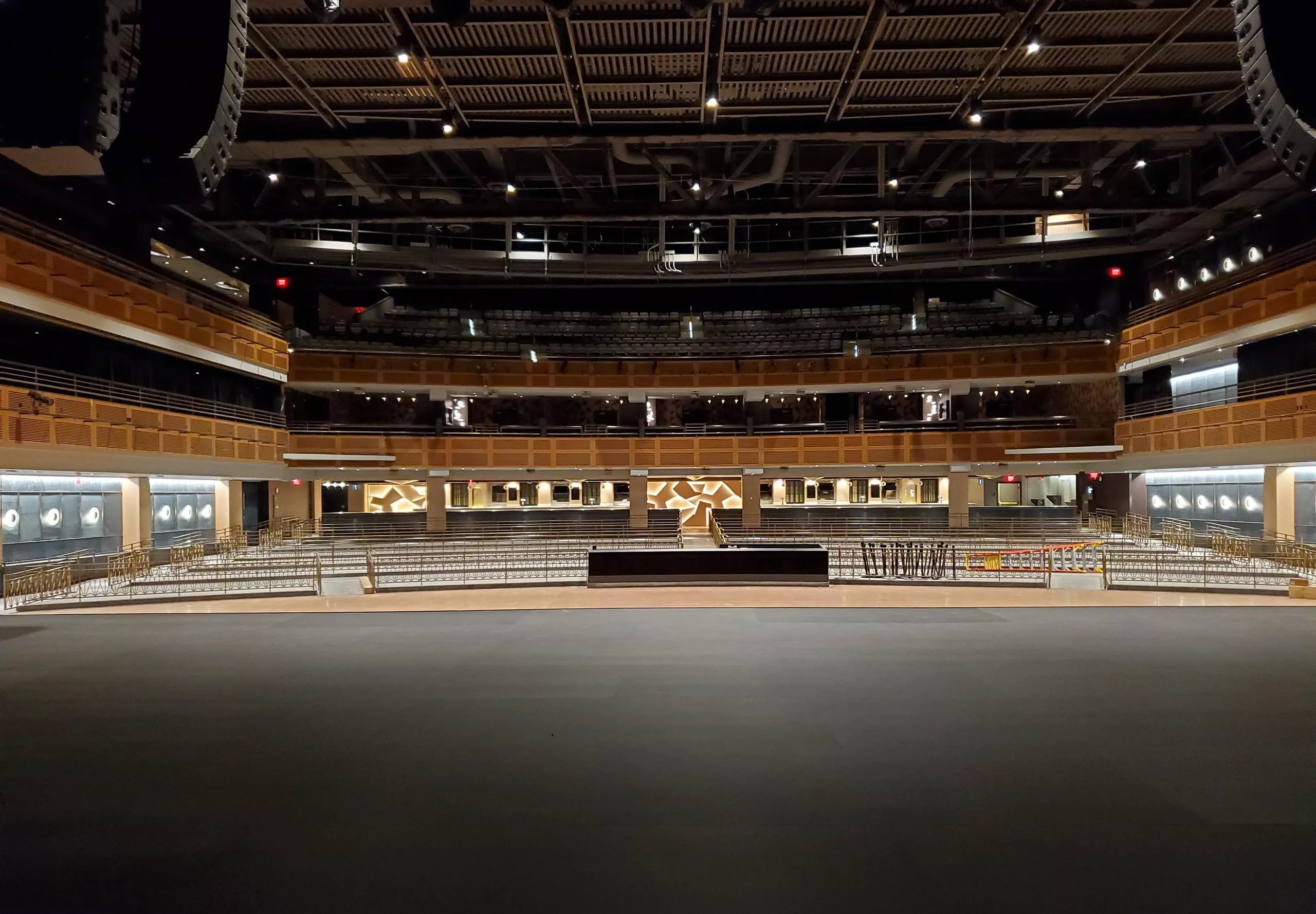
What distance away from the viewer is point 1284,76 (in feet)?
13.8

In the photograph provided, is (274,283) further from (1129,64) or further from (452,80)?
(1129,64)

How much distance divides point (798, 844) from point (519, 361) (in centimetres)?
2555

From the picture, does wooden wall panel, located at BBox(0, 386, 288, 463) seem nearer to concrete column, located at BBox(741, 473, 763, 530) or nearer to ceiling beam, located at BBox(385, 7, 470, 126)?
ceiling beam, located at BBox(385, 7, 470, 126)

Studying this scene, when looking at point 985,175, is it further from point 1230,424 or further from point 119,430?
point 119,430

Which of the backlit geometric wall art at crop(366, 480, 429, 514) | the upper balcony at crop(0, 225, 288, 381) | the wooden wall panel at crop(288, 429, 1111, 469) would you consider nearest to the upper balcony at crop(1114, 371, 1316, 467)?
the wooden wall panel at crop(288, 429, 1111, 469)

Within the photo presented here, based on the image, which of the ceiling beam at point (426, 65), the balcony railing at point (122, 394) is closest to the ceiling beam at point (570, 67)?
the ceiling beam at point (426, 65)

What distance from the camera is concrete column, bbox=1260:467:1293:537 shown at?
19016 mm

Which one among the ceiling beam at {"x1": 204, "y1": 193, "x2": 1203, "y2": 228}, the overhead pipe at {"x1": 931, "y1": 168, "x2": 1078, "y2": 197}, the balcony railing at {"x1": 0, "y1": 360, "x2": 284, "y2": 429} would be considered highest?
the overhead pipe at {"x1": 931, "y1": 168, "x2": 1078, "y2": 197}

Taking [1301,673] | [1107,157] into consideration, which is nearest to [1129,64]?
[1107,157]

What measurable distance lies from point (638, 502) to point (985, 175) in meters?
17.7

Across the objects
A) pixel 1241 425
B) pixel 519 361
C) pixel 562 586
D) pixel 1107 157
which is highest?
pixel 1107 157

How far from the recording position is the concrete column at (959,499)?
26.2 meters

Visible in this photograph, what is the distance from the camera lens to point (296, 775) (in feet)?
Answer: 16.1

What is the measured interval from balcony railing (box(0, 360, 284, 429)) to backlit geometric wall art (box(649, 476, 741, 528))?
1680 centimetres
